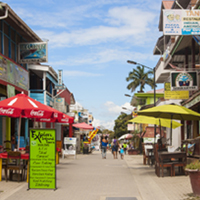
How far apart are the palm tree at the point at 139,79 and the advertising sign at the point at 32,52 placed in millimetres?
48160

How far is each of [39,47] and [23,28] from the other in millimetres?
1725

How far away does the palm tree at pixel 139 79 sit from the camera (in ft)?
228

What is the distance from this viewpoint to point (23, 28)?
21203 mm

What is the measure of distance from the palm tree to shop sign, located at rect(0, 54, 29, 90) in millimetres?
47381

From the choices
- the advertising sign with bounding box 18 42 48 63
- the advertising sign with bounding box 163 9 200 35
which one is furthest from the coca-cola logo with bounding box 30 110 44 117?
the advertising sign with bounding box 18 42 48 63

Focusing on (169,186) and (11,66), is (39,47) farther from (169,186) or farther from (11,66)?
(169,186)

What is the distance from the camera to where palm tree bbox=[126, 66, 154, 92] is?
69.6 meters

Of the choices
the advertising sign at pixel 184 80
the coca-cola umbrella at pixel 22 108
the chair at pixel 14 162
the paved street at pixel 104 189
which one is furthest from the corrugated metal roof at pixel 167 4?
the chair at pixel 14 162

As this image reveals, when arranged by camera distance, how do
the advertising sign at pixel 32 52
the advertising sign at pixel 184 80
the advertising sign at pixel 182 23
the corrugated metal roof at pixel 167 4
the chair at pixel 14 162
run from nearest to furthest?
1. the chair at pixel 14 162
2. the advertising sign at pixel 182 23
3. the advertising sign at pixel 184 80
4. the advertising sign at pixel 32 52
5. the corrugated metal roof at pixel 167 4

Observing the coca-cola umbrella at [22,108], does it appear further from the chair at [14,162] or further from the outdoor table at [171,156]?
the outdoor table at [171,156]

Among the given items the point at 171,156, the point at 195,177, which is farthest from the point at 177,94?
the point at 195,177

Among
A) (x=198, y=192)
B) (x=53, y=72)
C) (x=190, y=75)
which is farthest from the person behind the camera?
(x=53, y=72)

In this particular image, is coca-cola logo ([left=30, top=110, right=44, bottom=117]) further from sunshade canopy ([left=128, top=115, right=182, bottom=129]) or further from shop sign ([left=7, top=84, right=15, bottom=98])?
shop sign ([left=7, top=84, right=15, bottom=98])

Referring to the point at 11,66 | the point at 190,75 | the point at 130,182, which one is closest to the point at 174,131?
the point at 190,75
